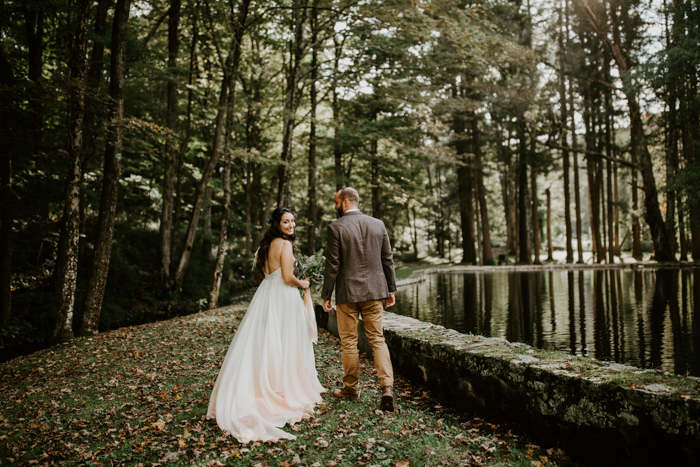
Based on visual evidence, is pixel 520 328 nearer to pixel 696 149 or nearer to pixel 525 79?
pixel 696 149

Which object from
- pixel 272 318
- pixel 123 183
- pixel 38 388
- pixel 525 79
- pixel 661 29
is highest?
pixel 661 29

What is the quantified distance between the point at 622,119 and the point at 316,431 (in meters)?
29.7

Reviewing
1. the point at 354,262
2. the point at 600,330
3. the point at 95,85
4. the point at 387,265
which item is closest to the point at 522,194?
the point at 600,330

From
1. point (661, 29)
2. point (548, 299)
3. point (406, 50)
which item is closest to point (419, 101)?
point (406, 50)

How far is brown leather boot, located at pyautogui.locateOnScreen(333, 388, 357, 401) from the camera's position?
179 inches

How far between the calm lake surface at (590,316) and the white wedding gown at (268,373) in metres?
4.05

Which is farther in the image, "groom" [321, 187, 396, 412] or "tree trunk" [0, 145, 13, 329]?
"tree trunk" [0, 145, 13, 329]

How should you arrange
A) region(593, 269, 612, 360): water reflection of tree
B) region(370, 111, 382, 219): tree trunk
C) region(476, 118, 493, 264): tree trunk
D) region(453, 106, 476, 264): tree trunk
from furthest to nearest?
Result: region(453, 106, 476, 264): tree trunk
region(476, 118, 493, 264): tree trunk
region(370, 111, 382, 219): tree trunk
region(593, 269, 612, 360): water reflection of tree

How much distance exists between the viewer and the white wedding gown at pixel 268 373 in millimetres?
3852

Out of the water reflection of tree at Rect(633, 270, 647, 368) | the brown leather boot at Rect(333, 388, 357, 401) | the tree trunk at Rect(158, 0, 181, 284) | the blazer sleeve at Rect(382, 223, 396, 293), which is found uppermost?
the tree trunk at Rect(158, 0, 181, 284)

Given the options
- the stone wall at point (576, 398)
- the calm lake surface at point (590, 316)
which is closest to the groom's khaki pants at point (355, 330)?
the stone wall at point (576, 398)

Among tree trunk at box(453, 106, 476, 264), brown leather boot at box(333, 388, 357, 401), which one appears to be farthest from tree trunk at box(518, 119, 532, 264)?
brown leather boot at box(333, 388, 357, 401)

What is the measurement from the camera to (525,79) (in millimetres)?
24609

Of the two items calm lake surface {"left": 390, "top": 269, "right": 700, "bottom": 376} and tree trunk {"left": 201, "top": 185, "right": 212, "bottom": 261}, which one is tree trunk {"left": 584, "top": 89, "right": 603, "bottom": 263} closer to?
calm lake surface {"left": 390, "top": 269, "right": 700, "bottom": 376}
